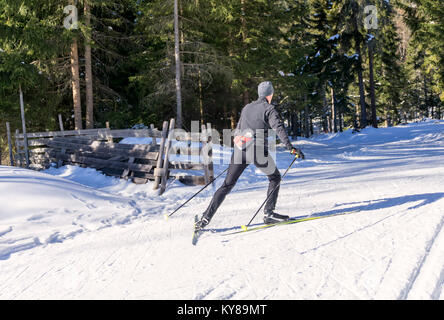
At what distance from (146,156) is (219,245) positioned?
197 inches

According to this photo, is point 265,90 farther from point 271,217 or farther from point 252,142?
point 271,217

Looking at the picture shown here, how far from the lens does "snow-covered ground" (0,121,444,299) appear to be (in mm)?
3160

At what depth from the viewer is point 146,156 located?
8844mm

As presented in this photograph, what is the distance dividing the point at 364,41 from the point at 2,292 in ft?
97.1

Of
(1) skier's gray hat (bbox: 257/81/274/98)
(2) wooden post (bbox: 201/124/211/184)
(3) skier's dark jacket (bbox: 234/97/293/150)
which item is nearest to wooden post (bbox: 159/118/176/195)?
(2) wooden post (bbox: 201/124/211/184)

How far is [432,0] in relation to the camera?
25.5 meters

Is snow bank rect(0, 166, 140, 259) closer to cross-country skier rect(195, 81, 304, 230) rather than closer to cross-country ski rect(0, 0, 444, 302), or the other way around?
cross-country ski rect(0, 0, 444, 302)

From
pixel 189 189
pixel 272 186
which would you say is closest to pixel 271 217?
pixel 272 186

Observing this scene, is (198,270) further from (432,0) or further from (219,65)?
(432,0)

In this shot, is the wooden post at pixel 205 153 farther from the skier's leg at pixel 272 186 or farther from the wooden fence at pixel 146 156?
the skier's leg at pixel 272 186

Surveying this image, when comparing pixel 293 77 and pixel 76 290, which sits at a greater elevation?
pixel 293 77

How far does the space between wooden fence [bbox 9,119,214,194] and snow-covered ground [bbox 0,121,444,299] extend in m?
0.65

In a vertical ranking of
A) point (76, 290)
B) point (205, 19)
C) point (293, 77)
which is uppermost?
point (205, 19)

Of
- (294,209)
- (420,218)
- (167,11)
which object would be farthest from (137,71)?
(420,218)
